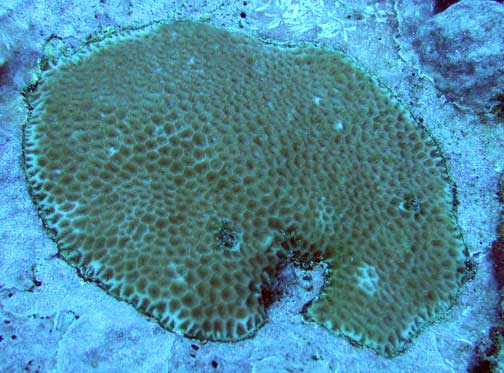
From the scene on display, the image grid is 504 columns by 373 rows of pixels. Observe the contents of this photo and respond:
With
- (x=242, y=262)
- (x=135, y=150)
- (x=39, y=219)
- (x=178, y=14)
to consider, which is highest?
(x=178, y=14)

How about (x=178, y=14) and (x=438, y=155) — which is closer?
(x=438, y=155)

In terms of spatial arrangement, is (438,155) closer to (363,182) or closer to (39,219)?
(363,182)

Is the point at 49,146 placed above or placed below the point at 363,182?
below

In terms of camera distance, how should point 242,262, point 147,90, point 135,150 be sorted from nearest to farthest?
point 242,262, point 135,150, point 147,90

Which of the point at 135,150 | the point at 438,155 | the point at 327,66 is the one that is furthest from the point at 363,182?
the point at 135,150

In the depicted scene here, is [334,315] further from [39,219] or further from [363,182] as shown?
[39,219]

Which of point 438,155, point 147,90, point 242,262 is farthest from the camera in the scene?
point 438,155
